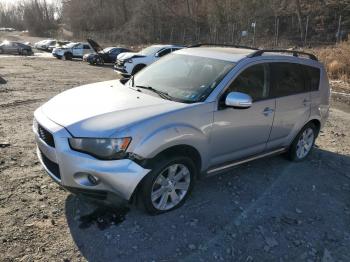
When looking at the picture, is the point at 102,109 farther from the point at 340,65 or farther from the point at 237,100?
the point at 340,65

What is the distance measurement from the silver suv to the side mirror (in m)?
0.01

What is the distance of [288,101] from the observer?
5105 mm

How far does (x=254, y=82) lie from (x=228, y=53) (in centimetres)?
53

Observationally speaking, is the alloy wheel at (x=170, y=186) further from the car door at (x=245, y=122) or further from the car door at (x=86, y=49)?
the car door at (x=86, y=49)

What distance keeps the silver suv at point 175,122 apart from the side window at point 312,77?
16 millimetres

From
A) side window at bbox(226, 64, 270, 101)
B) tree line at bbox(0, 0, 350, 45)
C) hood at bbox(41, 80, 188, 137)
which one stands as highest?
tree line at bbox(0, 0, 350, 45)

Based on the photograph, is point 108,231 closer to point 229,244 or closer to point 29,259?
point 29,259

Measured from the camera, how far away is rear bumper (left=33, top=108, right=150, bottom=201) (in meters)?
3.37

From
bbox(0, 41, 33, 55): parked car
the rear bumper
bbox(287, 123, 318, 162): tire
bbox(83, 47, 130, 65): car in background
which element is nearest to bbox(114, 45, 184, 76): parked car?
bbox(83, 47, 130, 65): car in background

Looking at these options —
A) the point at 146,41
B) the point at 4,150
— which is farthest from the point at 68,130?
the point at 146,41

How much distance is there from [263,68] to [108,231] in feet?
9.20

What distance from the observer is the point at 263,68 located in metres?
4.74

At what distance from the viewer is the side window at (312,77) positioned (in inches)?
218

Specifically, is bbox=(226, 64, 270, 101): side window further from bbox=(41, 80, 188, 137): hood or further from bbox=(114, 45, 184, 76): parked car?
bbox=(114, 45, 184, 76): parked car
